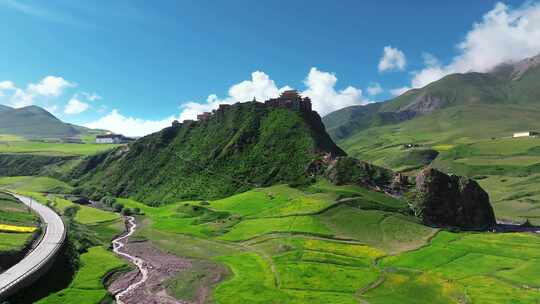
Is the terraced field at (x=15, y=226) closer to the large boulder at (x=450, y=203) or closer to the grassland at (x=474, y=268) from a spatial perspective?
the grassland at (x=474, y=268)

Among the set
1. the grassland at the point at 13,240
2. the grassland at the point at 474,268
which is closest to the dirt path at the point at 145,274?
the grassland at the point at 13,240

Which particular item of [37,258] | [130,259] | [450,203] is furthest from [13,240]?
[450,203]

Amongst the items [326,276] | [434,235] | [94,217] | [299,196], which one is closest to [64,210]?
[94,217]

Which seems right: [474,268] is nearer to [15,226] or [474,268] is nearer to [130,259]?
[130,259]

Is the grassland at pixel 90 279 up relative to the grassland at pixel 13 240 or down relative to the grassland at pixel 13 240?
down

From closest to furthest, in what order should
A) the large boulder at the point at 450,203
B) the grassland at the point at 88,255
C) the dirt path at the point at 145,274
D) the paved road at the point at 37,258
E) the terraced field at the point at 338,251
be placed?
the paved road at the point at 37,258 → the grassland at the point at 88,255 → the terraced field at the point at 338,251 → the dirt path at the point at 145,274 → the large boulder at the point at 450,203

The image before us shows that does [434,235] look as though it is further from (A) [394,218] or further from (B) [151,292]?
(B) [151,292]
